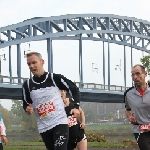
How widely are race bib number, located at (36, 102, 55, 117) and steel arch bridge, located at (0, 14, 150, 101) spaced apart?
37209 mm

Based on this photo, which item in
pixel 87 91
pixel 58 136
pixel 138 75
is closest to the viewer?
pixel 58 136

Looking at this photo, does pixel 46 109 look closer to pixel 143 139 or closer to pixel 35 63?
pixel 35 63

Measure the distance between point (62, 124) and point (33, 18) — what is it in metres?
40.3

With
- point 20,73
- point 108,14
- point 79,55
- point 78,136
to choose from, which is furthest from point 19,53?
point 78,136

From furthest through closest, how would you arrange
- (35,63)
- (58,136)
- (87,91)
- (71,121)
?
(87,91) < (71,121) < (58,136) < (35,63)

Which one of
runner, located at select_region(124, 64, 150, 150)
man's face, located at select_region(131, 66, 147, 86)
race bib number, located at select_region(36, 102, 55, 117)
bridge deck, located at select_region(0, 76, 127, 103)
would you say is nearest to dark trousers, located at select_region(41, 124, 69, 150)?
race bib number, located at select_region(36, 102, 55, 117)

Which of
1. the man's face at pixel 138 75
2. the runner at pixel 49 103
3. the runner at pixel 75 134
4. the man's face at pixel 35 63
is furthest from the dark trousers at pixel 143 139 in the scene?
the man's face at pixel 35 63

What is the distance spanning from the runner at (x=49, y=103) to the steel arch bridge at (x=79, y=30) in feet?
122

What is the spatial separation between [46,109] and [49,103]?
0.07 metres

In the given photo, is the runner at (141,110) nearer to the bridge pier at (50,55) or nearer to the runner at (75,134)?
the runner at (75,134)

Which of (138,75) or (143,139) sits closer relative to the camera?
(138,75)

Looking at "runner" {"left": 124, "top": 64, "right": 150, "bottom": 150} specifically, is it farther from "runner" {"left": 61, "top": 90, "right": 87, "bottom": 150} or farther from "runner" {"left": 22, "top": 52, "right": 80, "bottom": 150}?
"runner" {"left": 61, "top": 90, "right": 87, "bottom": 150}

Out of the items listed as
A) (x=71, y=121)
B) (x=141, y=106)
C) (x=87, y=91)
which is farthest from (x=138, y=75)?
(x=87, y=91)

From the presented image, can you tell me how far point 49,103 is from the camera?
5.70 m
